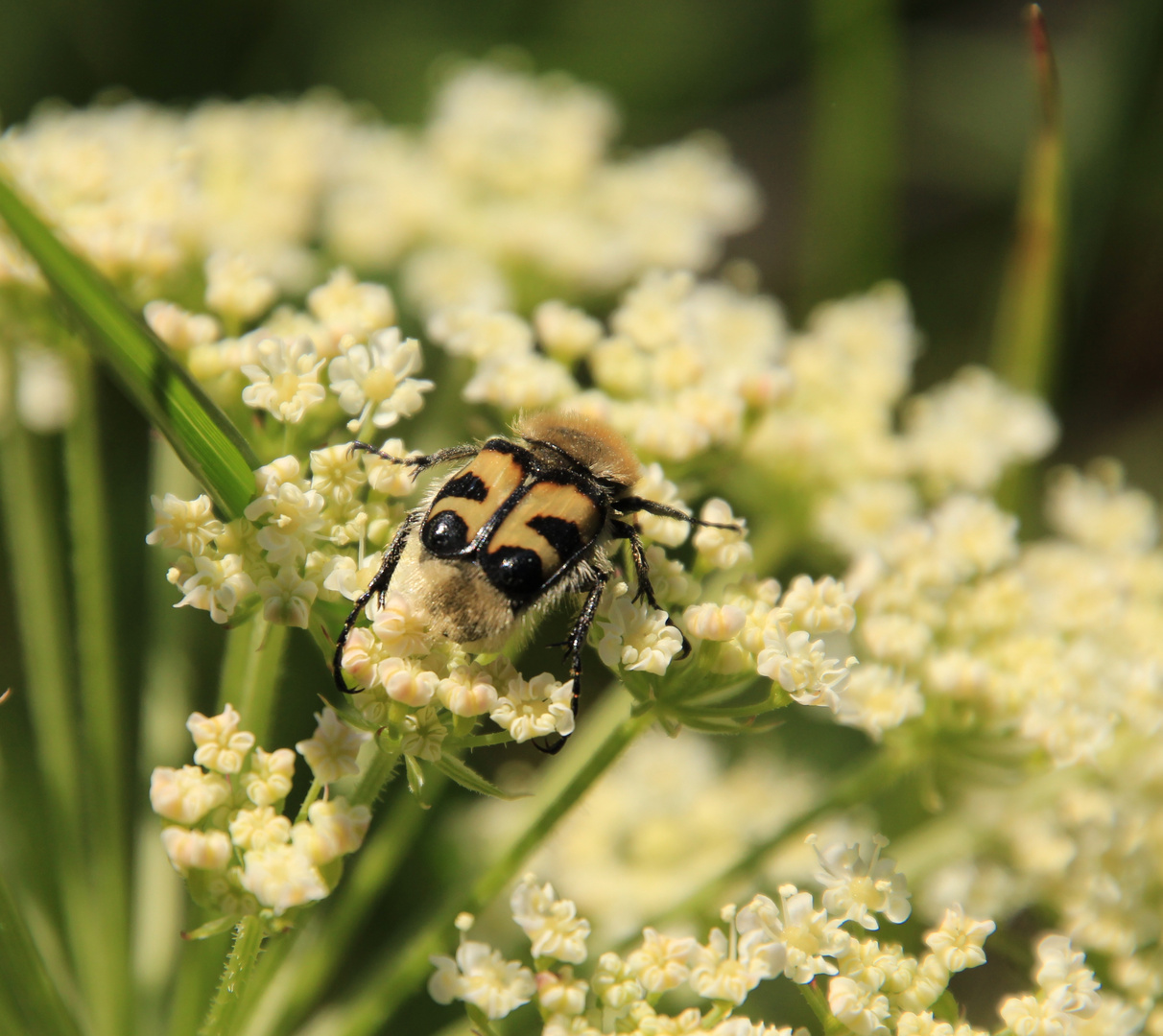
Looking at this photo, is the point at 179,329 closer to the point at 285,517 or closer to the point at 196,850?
the point at 285,517

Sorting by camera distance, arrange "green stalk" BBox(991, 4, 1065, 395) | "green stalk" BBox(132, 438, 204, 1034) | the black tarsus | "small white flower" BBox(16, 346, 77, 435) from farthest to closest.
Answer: "green stalk" BBox(991, 4, 1065, 395), "small white flower" BBox(16, 346, 77, 435), "green stalk" BBox(132, 438, 204, 1034), the black tarsus

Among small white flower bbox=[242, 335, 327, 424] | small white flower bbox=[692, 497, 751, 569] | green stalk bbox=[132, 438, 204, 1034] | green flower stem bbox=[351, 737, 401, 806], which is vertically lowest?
green stalk bbox=[132, 438, 204, 1034]

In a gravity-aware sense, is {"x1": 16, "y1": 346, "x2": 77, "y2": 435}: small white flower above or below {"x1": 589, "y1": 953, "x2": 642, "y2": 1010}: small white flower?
above

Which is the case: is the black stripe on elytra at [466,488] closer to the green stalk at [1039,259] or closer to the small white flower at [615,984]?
the small white flower at [615,984]

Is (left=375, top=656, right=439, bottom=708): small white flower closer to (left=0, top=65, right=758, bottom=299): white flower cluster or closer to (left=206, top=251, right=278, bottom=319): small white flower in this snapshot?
(left=206, top=251, right=278, bottom=319): small white flower

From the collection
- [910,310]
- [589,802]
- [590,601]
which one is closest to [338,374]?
[590,601]

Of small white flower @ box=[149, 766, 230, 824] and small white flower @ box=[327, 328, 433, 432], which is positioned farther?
small white flower @ box=[327, 328, 433, 432]

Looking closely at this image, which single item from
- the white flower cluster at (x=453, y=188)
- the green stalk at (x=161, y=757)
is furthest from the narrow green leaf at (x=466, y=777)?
the white flower cluster at (x=453, y=188)

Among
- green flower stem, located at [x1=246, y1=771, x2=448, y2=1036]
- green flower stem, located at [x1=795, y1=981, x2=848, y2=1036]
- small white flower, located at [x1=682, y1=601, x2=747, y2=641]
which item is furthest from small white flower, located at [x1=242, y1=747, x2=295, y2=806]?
green flower stem, located at [x1=795, y1=981, x2=848, y2=1036]
